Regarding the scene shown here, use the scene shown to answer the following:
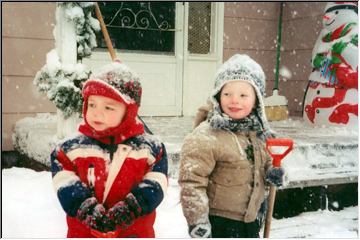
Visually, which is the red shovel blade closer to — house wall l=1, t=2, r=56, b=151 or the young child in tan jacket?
the young child in tan jacket

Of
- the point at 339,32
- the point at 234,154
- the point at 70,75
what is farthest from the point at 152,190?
the point at 339,32

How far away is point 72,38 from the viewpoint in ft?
13.4

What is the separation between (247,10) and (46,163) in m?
5.11

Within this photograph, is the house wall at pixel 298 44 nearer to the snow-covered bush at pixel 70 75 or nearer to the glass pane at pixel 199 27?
the glass pane at pixel 199 27

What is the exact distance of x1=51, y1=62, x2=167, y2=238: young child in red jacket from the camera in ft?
6.54

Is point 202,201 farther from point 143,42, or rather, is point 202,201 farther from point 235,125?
point 143,42

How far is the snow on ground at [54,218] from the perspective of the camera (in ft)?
9.72

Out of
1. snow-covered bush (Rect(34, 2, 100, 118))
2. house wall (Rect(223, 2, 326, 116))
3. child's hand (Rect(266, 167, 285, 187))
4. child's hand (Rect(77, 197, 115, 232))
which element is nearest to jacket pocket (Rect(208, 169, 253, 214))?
child's hand (Rect(266, 167, 285, 187))

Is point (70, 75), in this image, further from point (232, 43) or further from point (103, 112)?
point (232, 43)

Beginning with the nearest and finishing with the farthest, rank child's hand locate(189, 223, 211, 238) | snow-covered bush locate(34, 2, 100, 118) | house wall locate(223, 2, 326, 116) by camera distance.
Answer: child's hand locate(189, 223, 211, 238) → snow-covered bush locate(34, 2, 100, 118) → house wall locate(223, 2, 326, 116)

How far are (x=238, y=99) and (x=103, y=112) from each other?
2.39 ft

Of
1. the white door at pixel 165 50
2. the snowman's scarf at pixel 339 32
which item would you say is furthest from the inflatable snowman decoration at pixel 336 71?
the white door at pixel 165 50

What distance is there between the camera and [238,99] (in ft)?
7.82

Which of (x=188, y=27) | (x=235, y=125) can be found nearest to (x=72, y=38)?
(x=235, y=125)
